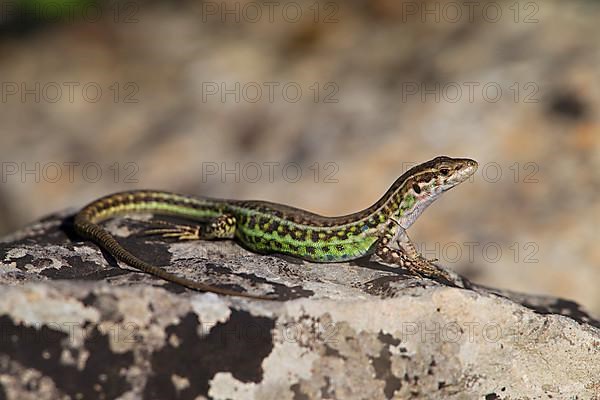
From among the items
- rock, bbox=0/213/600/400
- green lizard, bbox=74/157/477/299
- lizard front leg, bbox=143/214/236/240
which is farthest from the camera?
lizard front leg, bbox=143/214/236/240

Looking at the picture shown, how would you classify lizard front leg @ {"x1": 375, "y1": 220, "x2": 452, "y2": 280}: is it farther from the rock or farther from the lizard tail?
the lizard tail

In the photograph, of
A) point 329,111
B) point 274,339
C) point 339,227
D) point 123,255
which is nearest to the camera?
point 274,339

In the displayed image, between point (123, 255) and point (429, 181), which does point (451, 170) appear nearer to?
point (429, 181)

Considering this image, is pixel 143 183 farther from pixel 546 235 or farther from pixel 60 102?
pixel 546 235

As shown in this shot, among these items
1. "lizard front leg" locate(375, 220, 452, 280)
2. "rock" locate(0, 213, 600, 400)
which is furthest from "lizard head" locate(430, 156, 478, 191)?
"rock" locate(0, 213, 600, 400)

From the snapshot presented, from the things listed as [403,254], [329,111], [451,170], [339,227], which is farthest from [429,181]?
[329,111]

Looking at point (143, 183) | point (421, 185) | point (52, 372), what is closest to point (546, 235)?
point (421, 185)

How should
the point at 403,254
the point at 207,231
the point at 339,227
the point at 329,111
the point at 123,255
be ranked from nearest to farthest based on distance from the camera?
the point at 123,255 → the point at 403,254 → the point at 339,227 → the point at 207,231 → the point at 329,111
